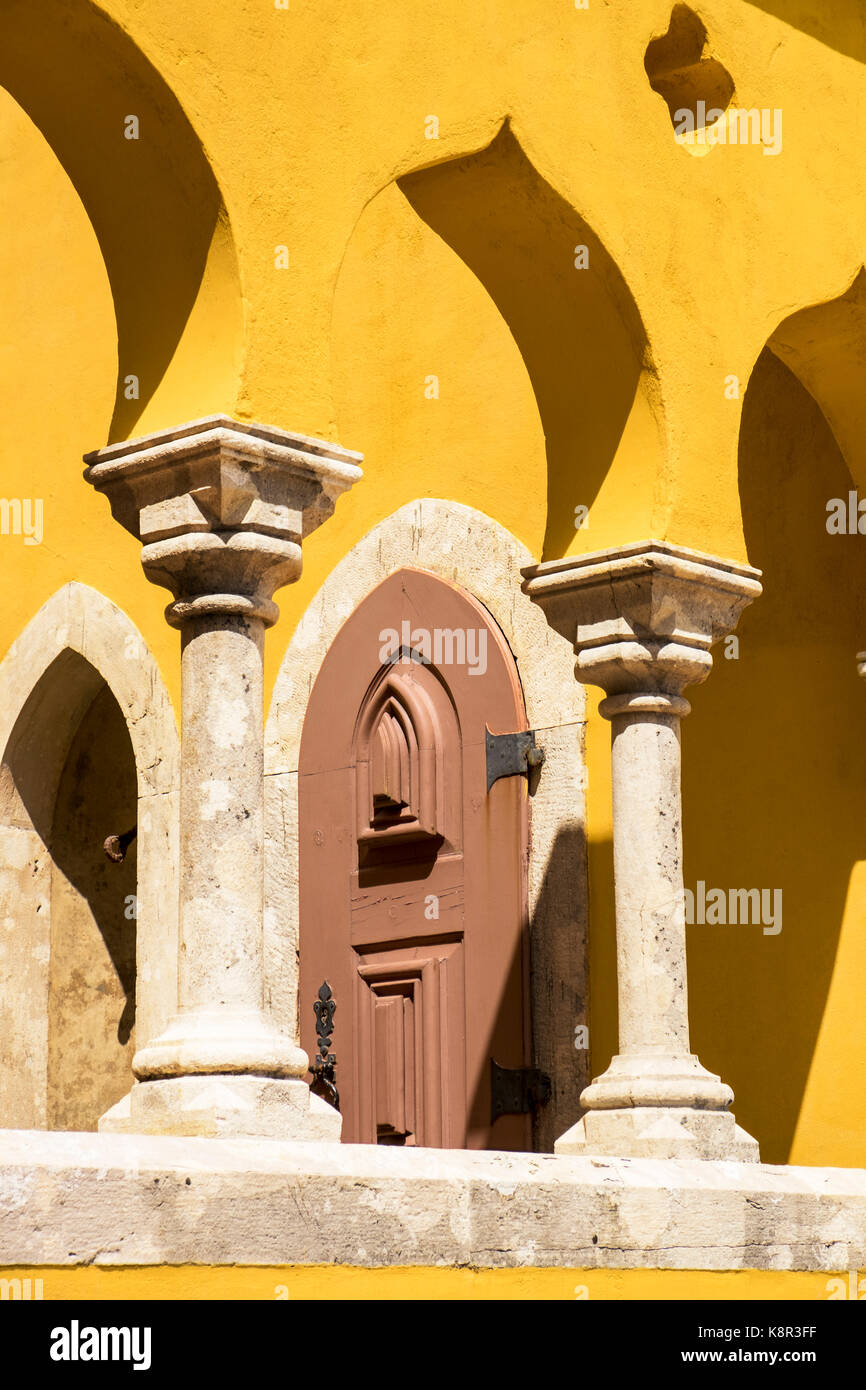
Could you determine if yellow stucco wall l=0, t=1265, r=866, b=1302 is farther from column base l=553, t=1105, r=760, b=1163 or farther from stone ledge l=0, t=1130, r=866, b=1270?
column base l=553, t=1105, r=760, b=1163

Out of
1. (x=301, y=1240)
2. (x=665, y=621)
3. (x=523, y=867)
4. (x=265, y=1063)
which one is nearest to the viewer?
(x=301, y=1240)

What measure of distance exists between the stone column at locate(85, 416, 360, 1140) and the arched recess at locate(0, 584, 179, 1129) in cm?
254

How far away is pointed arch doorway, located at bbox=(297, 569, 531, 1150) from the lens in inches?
251

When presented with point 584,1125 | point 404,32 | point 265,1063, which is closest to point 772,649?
point 584,1125

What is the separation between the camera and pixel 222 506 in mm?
4320

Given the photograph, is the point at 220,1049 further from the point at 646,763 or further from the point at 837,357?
the point at 837,357

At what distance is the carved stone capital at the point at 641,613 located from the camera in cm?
534

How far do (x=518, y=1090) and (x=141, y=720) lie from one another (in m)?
1.81

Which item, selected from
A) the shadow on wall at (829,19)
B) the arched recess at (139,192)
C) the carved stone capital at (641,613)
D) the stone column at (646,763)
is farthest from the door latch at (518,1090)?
the shadow on wall at (829,19)

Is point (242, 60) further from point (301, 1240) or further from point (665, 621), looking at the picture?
point (301, 1240)

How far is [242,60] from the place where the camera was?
455 cm

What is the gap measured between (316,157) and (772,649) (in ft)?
8.98

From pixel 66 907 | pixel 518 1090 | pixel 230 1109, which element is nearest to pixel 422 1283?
pixel 230 1109
